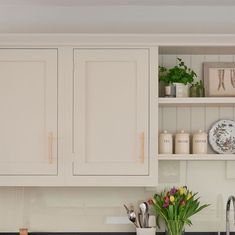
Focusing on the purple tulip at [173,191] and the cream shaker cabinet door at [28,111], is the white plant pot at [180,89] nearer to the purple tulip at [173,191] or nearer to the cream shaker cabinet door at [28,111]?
the purple tulip at [173,191]

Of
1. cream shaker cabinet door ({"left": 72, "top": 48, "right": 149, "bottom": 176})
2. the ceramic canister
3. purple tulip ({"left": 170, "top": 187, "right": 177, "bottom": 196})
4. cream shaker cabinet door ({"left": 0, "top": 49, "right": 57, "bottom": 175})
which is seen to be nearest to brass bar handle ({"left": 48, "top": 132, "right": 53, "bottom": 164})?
cream shaker cabinet door ({"left": 0, "top": 49, "right": 57, "bottom": 175})

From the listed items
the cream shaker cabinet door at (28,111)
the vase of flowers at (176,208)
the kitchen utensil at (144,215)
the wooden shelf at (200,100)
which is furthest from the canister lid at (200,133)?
the cream shaker cabinet door at (28,111)

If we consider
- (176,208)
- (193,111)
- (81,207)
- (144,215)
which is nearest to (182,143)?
(193,111)

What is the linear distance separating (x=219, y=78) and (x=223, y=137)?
38 cm

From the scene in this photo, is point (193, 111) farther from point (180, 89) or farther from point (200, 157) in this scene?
point (200, 157)

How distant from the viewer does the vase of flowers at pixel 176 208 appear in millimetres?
3705

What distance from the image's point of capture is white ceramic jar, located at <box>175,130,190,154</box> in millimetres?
3801

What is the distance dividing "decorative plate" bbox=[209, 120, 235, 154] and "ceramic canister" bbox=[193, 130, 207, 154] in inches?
4.9

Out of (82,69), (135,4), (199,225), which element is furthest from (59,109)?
(199,225)

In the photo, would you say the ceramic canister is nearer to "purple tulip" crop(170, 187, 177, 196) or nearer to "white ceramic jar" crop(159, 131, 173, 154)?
"white ceramic jar" crop(159, 131, 173, 154)

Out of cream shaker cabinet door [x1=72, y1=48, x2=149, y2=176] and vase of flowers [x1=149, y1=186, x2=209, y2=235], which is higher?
cream shaker cabinet door [x1=72, y1=48, x2=149, y2=176]

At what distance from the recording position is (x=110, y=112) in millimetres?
3656

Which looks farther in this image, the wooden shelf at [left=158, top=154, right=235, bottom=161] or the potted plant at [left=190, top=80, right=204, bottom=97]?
the potted plant at [left=190, top=80, right=204, bottom=97]

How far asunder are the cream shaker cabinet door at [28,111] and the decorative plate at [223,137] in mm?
1042
